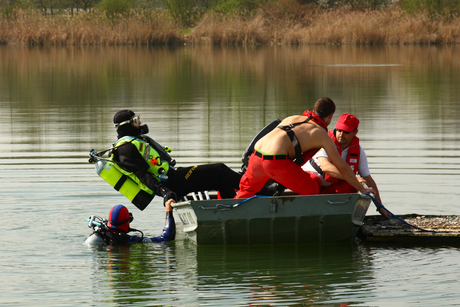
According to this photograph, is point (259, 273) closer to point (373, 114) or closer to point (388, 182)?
point (388, 182)

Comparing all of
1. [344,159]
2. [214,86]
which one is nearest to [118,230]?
[344,159]

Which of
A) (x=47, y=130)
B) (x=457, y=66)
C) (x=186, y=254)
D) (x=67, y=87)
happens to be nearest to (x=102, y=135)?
(x=47, y=130)

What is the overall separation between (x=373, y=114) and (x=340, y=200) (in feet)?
31.2

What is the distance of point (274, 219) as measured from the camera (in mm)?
7117

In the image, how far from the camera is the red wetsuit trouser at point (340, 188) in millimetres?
7551

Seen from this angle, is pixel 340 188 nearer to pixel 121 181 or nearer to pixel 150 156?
pixel 150 156

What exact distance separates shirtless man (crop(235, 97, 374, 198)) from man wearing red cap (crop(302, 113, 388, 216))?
237 millimetres

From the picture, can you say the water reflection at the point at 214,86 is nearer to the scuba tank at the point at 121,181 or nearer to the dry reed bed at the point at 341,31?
the dry reed bed at the point at 341,31

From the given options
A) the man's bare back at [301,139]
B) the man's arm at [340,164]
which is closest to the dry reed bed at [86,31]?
the man's bare back at [301,139]

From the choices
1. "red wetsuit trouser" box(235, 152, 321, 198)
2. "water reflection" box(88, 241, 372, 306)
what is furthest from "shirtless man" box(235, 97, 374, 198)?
"water reflection" box(88, 241, 372, 306)

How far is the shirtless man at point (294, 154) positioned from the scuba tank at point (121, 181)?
111 cm

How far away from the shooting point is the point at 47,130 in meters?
14.5

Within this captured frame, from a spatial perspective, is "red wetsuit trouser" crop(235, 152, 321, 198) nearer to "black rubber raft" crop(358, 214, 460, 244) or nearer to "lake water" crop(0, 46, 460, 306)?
"lake water" crop(0, 46, 460, 306)

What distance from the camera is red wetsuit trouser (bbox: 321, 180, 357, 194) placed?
24.8ft
